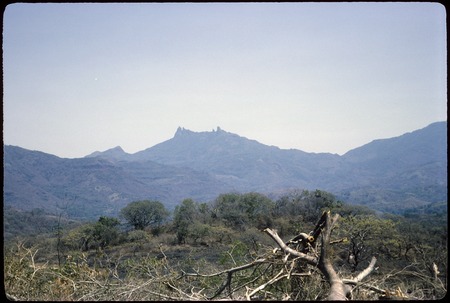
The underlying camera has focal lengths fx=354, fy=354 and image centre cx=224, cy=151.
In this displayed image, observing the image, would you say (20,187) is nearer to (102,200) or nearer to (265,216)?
(102,200)

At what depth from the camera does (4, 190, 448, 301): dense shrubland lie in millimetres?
3270

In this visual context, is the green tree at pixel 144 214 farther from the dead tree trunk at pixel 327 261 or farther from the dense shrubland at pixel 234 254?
the dead tree trunk at pixel 327 261

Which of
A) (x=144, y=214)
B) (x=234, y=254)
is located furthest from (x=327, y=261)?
(x=144, y=214)

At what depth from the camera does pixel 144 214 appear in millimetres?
45375

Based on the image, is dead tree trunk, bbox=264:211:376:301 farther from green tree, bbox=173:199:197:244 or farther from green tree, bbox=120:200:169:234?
green tree, bbox=120:200:169:234

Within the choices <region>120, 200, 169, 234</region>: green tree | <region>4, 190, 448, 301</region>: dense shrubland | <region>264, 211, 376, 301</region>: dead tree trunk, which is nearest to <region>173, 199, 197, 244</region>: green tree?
<region>4, 190, 448, 301</region>: dense shrubland

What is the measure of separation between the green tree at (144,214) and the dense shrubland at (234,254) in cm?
13

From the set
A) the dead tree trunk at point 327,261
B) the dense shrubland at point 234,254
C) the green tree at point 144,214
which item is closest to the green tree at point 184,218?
the dense shrubland at point 234,254

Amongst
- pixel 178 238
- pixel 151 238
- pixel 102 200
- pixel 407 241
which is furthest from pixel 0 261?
pixel 102 200

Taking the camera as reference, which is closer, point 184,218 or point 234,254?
point 234,254

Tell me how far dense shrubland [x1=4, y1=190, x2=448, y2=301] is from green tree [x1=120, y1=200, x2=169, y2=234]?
127mm

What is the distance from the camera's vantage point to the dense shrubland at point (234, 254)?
327 cm

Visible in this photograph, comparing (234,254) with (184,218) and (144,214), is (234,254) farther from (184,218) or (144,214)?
(144,214)

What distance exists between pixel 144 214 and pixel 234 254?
134 feet
